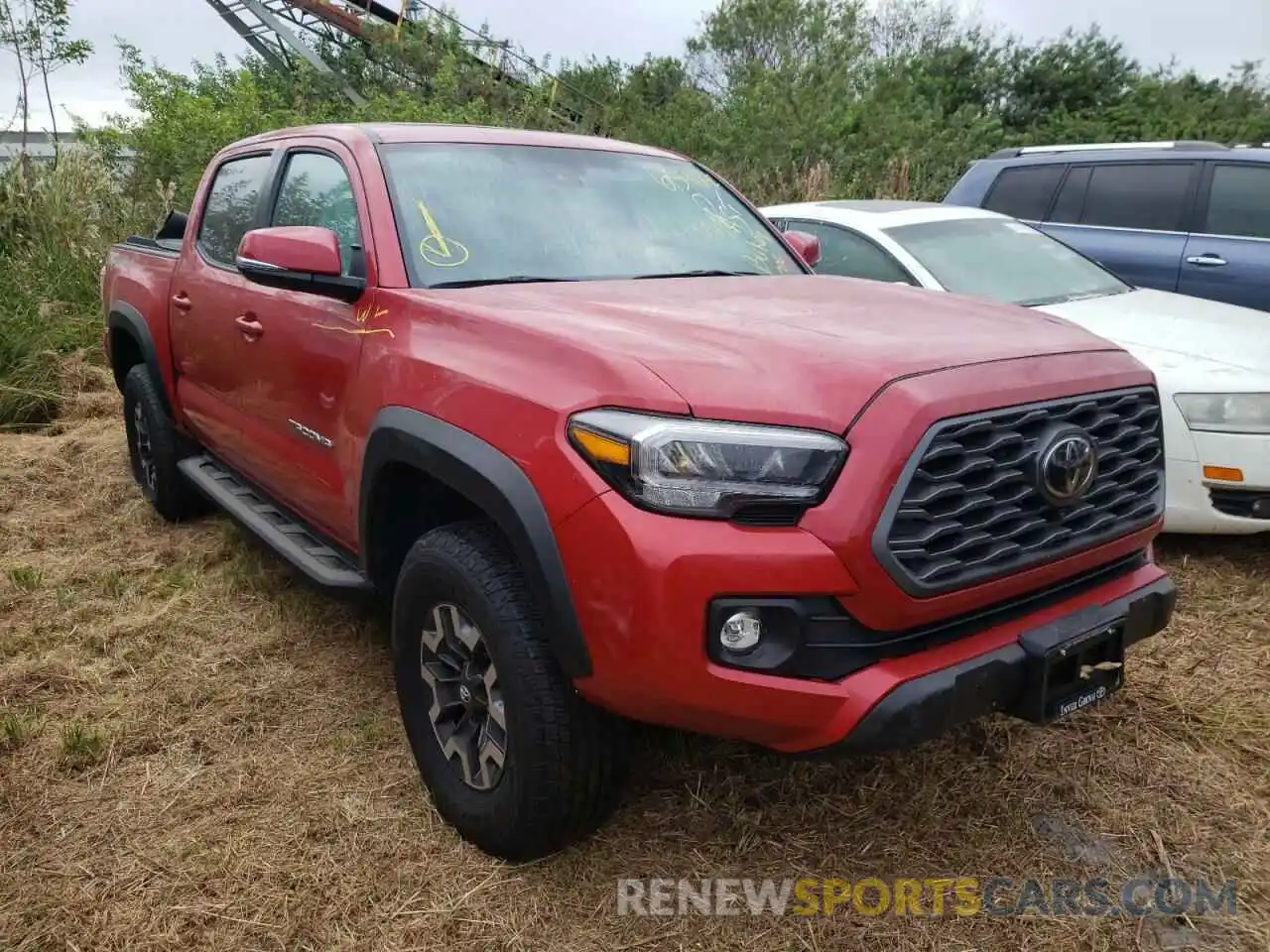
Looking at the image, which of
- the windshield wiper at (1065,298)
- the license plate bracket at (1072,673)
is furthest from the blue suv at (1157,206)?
the license plate bracket at (1072,673)

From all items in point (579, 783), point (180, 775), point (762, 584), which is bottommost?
point (180, 775)

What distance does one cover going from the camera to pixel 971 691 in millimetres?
1842

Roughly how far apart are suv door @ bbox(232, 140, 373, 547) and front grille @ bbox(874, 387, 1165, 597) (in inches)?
59.1

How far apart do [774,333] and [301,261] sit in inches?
51.3

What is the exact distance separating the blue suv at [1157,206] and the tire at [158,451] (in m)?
5.34

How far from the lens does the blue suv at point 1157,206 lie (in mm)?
5852

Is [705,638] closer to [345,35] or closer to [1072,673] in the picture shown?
[1072,673]

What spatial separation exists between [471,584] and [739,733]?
0.67 metres

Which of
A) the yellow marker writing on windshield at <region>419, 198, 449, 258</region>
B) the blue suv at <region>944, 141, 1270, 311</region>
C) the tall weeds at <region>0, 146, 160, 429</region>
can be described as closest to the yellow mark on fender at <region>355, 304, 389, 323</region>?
the yellow marker writing on windshield at <region>419, 198, 449, 258</region>

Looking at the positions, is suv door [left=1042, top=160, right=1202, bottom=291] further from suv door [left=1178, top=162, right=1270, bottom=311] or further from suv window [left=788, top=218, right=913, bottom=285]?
suv window [left=788, top=218, right=913, bottom=285]

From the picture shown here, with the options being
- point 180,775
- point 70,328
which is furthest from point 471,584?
point 70,328

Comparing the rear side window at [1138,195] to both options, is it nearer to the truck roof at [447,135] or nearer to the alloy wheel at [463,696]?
the truck roof at [447,135]

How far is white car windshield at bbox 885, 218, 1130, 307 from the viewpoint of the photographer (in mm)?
4695

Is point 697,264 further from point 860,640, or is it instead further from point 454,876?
point 454,876
